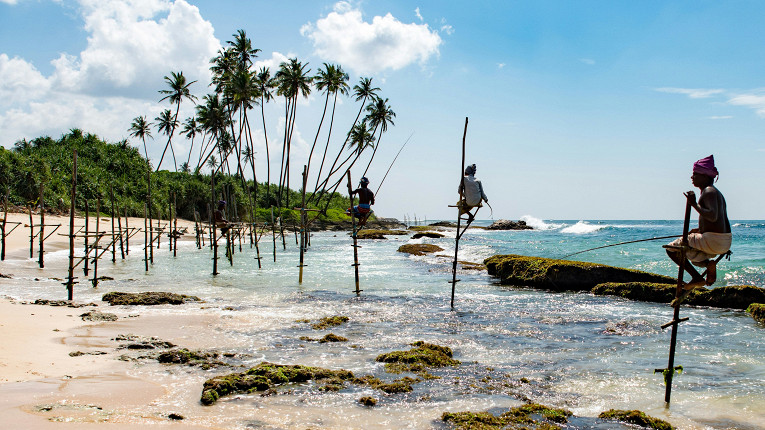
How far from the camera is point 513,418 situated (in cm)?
559

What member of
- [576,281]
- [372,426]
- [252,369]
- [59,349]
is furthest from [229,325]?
[576,281]

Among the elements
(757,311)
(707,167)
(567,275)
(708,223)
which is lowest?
(757,311)

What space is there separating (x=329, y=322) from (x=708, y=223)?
24.2 ft

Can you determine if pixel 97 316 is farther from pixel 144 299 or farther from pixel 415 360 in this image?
pixel 415 360

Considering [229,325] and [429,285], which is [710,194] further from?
[429,285]

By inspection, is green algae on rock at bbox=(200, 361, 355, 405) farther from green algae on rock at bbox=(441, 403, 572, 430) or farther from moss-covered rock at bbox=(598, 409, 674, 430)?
moss-covered rock at bbox=(598, 409, 674, 430)

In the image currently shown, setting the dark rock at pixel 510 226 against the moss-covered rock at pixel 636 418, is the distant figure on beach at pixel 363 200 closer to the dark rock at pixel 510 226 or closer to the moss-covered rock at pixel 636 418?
the moss-covered rock at pixel 636 418

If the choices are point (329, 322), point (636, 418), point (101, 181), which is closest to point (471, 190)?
point (329, 322)

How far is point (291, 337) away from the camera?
31.0 feet

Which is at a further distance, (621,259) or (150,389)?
(621,259)

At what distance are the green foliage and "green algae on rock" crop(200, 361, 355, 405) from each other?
80.3ft

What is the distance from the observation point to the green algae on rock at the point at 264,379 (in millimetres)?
6031

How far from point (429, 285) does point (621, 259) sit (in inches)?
520

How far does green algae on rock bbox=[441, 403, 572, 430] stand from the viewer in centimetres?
536
